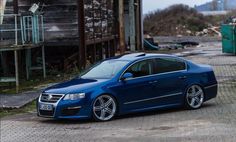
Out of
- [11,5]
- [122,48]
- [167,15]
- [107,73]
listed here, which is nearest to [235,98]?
[107,73]

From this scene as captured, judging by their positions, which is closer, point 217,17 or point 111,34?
point 111,34

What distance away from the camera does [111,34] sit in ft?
101

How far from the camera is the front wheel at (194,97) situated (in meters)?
13.7

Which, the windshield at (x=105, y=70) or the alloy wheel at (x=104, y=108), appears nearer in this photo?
the alloy wheel at (x=104, y=108)

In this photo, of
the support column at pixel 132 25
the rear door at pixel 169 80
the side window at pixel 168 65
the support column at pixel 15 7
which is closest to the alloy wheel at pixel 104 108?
the rear door at pixel 169 80

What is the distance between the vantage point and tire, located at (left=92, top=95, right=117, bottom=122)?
12.4 meters

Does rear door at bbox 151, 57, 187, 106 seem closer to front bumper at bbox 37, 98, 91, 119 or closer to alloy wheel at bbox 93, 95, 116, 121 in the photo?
alloy wheel at bbox 93, 95, 116, 121

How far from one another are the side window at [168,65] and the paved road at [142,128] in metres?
0.95

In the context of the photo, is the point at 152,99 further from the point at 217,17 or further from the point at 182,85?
the point at 217,17

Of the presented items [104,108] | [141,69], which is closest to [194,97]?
[141,69]

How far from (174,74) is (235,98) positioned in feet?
9.09

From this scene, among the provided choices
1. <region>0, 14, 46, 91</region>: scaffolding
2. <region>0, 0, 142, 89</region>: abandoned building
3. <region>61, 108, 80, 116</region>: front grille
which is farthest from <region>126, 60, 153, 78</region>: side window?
<region>0, 0, 142, 89</region>: abandoned building

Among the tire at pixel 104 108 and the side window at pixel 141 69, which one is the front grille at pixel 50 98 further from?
the side window at pixel 141 69

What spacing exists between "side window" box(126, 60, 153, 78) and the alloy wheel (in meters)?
0.91
